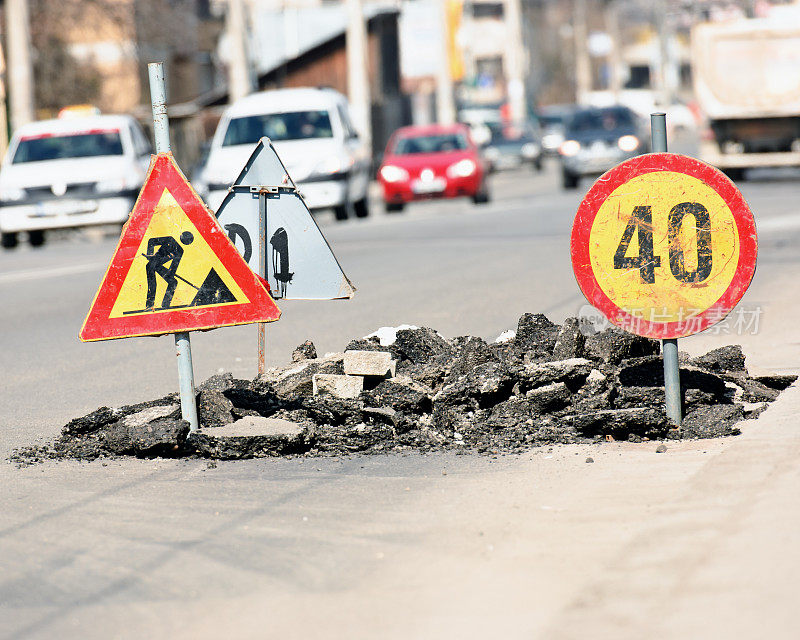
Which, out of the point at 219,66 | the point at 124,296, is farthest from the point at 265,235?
the point at 219,66

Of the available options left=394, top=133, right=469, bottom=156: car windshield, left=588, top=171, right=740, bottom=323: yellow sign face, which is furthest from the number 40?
left=394, top=133, right=469, bottom=156: car windshield

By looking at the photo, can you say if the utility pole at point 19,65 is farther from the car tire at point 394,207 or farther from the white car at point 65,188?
the car tire at point 394,207

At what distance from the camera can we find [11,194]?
2233cm

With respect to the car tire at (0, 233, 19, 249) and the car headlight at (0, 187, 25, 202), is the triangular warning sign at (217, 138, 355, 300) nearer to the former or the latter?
the car headlight at (0, 187, 25, 202)

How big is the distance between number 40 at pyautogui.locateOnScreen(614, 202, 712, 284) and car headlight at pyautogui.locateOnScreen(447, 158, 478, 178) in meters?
20.4

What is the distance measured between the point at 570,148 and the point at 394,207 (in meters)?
5.52

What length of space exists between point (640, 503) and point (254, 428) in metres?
2.11

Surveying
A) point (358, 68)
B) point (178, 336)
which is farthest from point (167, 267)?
point (358, 68)

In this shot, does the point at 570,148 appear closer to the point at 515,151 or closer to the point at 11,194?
the point at 11,194

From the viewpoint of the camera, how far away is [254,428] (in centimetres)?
684

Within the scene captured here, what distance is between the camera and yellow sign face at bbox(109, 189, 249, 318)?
6641 millimetres

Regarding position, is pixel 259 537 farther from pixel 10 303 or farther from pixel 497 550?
pixel 10 303

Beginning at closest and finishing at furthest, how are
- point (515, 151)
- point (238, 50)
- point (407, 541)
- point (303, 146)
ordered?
point (407, 541) → point (303, 146) → point (238, 50) → point (515, 151)

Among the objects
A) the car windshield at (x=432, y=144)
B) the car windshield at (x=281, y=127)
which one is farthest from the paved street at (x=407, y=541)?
the car windshield at (x=432, y=144)
